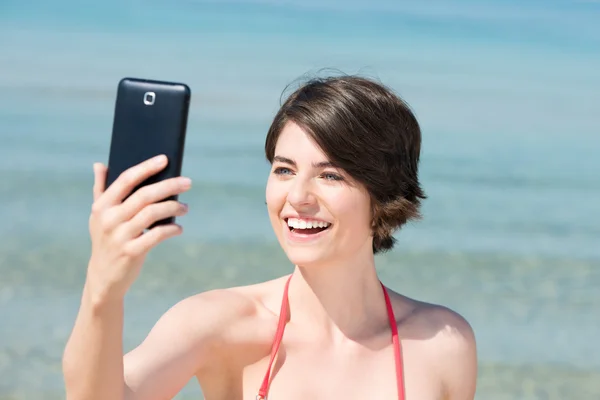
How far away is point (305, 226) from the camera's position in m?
3.44

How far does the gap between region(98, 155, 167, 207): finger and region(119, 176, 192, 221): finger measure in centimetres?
3

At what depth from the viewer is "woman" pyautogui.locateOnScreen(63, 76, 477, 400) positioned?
3439mm

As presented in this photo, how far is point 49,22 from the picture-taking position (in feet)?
58.2

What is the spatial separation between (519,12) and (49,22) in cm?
846

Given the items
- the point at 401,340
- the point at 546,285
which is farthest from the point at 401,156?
the point at 546,285

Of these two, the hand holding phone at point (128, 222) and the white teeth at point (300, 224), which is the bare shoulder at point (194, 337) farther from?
the hand holding phone at point (128, 222)

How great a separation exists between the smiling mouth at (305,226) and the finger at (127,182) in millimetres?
1201

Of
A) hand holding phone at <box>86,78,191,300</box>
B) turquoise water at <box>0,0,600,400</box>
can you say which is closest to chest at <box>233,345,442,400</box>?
hand holding phone at <box>86,78,191,300</box>

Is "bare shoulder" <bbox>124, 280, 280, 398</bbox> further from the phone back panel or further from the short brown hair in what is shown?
the phone back panel

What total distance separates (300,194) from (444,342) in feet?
3.30

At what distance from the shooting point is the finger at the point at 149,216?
2.19 metres

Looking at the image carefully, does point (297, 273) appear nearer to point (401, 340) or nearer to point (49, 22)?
point (401, 340)

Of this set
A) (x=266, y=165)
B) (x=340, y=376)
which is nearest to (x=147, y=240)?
(x=340, y=376)

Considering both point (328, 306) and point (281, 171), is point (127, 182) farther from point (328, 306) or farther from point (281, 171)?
point (328, 306)
